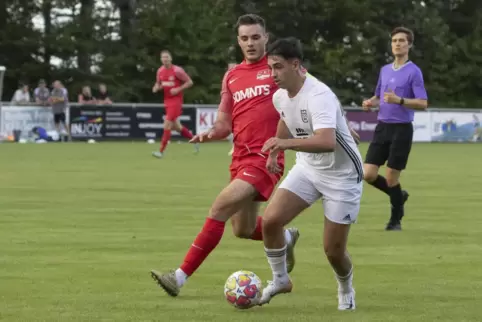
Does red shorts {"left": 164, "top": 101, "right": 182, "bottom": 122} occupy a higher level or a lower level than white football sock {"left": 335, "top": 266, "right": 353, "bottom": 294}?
lower

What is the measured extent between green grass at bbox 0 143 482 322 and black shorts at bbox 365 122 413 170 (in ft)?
2.48

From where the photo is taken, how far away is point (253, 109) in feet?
30.8

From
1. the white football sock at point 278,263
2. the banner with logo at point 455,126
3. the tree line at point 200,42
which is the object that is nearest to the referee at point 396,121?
the white football sock at point 278,263

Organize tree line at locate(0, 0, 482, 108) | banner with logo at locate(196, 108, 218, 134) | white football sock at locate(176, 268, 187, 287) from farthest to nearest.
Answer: tree line at locate(0, 0, 482, 108), banner with logo at locate(196, 108, 218, 134), white football sock at locate(176, 268, 187, 287)

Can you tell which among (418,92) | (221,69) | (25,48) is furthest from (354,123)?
(418,92)

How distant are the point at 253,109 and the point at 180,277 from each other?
150 centimetres

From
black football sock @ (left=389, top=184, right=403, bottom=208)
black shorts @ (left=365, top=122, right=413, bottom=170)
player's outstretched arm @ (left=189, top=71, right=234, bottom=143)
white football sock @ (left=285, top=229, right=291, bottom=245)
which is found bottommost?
black football sock @ (left=389, top=184, right=403, bottom=208)

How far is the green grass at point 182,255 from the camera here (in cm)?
813

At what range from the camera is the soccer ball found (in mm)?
8109

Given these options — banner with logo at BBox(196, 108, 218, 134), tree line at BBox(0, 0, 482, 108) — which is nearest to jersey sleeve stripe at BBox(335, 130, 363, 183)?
banner with logo at BBox(196, 108, 218, 134)

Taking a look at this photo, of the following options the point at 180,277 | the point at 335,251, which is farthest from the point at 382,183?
the point at 335,251

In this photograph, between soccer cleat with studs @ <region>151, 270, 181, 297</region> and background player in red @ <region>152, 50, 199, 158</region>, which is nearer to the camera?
soccer cleat with studs @ <region>151, 270, 181, 297</region>

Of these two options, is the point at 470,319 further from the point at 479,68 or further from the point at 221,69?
the point at 479,68

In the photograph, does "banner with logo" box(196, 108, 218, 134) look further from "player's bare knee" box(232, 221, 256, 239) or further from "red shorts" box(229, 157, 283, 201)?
"red shorts" box(229, 157, 283, 201)
